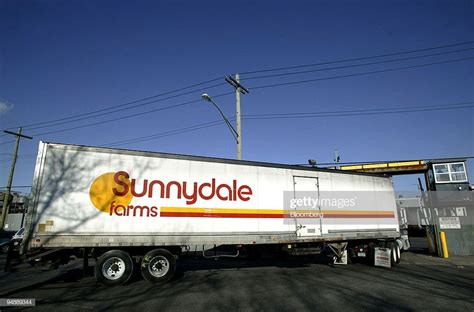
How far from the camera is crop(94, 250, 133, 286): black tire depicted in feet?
29.5

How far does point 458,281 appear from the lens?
10.2 m

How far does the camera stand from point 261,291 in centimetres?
848

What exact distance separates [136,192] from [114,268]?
95.9 inches

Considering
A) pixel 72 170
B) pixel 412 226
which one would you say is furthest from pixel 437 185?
pixel 72 170

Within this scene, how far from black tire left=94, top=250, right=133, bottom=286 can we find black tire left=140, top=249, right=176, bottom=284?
48cm

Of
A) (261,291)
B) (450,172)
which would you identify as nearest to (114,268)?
(261,291)

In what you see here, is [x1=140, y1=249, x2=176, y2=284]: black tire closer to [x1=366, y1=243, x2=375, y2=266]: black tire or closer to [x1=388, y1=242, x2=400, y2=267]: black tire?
[x1=366, y1=243, x2=375, y2=266]: black tire

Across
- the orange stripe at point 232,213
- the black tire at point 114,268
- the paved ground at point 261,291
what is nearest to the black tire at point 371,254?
the paved ground at point 261,291

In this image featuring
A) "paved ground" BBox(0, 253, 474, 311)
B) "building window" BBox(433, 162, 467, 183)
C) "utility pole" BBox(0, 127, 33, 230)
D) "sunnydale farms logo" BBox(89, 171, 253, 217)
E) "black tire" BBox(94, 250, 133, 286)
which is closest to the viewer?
"paved ground" BBox(0, 253, 474, 311)

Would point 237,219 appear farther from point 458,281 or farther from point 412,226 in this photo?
point 412,226

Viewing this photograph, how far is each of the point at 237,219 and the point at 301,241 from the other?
2.99m

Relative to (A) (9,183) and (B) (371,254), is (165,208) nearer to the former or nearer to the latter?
(B) (371,254)

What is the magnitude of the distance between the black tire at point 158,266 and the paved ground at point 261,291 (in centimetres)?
30

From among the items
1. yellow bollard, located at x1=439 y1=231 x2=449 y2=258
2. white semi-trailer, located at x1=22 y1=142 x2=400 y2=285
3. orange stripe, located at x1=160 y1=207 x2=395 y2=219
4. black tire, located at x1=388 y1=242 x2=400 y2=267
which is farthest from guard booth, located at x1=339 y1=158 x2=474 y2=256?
orange stripe, located at x1=160 y1=207 x2=395 y2=219
